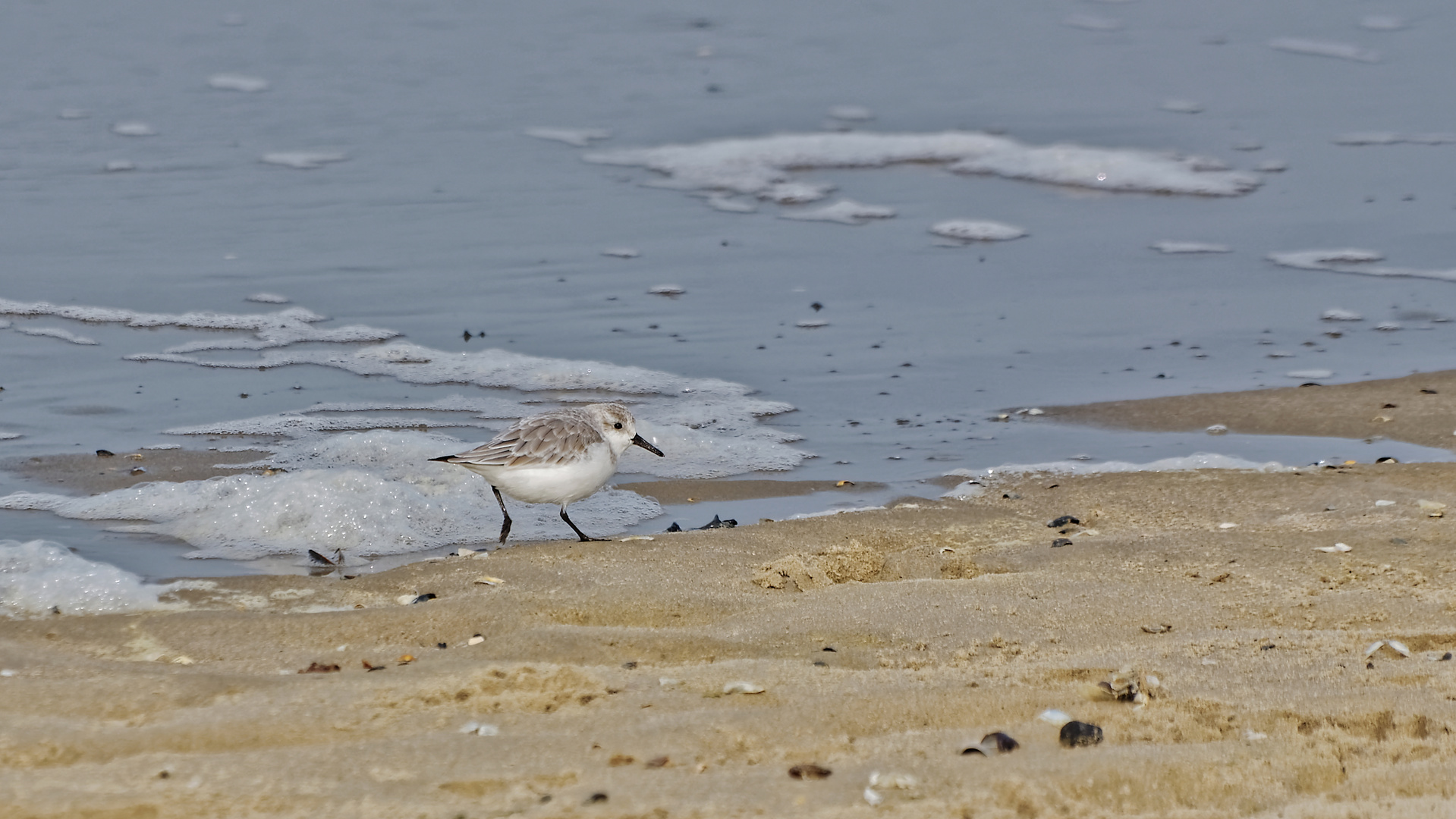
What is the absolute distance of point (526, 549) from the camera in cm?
560

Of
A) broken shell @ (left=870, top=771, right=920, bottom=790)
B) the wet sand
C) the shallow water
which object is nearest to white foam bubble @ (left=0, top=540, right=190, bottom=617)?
the shallow water

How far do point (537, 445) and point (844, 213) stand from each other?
6.09 m

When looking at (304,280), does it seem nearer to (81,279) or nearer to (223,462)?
(81,279)

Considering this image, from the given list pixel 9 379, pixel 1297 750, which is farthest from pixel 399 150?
pixel 1297 750

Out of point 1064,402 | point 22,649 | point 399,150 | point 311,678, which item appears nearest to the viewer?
point 311,678

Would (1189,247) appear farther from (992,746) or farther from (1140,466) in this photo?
(992,746)

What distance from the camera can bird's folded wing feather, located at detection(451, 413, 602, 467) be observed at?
569cm

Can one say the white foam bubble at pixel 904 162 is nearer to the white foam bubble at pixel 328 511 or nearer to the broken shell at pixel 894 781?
the white foam bubble at pixel 328 511

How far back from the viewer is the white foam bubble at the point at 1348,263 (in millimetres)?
9420

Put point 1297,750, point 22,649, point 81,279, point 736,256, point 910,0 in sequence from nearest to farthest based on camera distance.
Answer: point 1297,750 → point 22,649 → point 81,279 → point 736,256 → point 910,0

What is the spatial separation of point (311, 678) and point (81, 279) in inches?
258

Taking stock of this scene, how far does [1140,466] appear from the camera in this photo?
260 inches

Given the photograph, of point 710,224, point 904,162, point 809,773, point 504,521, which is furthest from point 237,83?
point 809,773

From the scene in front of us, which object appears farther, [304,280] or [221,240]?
[221,240]
